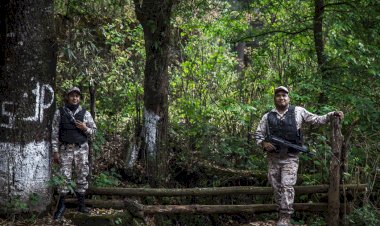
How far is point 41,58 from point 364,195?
5834 mm

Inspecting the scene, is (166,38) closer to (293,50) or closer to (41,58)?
(41,58)

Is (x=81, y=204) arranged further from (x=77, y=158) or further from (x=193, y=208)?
(x=193, y=208)

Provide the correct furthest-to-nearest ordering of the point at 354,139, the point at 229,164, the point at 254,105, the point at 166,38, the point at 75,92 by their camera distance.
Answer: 1. the point at 254,105
2. the point at 229,164
3. the point at 166,38
4. the point at 354,139
5. the point at 75,92

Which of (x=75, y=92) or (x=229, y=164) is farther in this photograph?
(x=229, y=164)

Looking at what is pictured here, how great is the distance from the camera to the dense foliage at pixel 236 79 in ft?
28.0

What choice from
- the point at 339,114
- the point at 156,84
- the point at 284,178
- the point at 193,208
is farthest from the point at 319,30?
the point at 193,208

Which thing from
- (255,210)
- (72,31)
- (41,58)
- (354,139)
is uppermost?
(72,31)

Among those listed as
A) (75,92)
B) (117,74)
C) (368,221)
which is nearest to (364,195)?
(368,221)

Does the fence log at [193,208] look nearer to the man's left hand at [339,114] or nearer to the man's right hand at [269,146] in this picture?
the man's right hand at [269,146]

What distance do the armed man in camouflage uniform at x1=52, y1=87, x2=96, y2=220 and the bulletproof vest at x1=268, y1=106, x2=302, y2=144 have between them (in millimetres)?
3056

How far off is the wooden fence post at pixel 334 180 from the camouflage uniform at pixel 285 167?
49cm

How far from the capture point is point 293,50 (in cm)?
→ 1200

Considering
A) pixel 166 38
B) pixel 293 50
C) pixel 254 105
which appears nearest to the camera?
pixel 166 38

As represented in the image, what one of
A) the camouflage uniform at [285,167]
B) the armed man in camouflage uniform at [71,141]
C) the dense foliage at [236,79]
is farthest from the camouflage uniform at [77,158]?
the camouflage uniform at [285,167]
